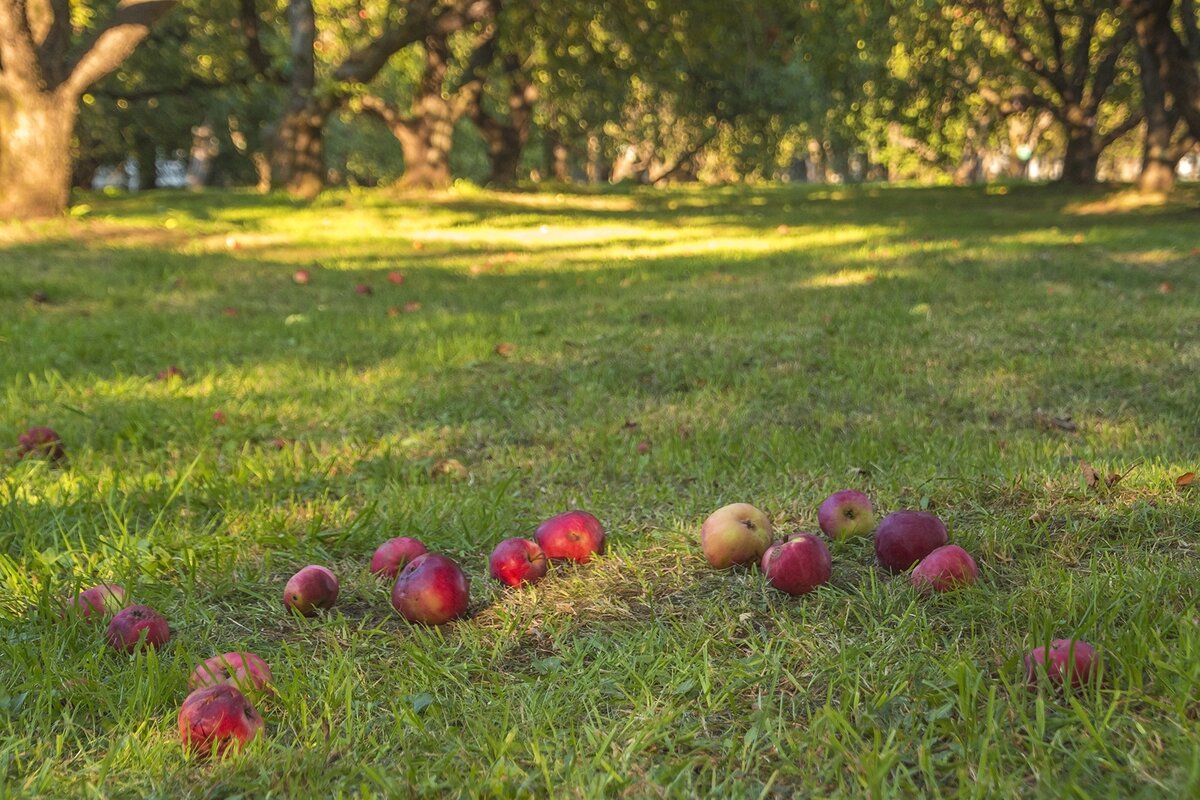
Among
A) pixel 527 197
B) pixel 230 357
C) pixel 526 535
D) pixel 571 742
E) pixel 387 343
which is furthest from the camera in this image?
pixel 527 197

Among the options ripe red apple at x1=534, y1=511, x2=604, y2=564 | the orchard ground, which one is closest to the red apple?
the orchard ground

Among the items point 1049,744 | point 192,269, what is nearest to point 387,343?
point 192,269

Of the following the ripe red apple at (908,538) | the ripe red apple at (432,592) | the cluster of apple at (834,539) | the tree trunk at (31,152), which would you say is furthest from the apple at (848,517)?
the tree trunk at (31,152)

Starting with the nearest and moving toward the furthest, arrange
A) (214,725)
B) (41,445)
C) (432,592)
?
(214,725), (432,592), (41,445)

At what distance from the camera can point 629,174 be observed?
6019 cm

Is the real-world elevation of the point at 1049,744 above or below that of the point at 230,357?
A: below

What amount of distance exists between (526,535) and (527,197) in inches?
748

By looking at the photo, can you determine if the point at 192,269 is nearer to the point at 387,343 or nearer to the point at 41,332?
the point at 41,332

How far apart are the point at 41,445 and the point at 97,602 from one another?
173 centimetres

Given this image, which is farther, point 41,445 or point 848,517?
point 41,445

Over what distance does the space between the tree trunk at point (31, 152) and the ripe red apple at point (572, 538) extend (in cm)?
1153

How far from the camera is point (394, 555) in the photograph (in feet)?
8.89

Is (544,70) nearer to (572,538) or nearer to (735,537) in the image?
(572,538)

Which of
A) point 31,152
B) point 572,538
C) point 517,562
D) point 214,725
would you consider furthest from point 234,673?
point 31,152
